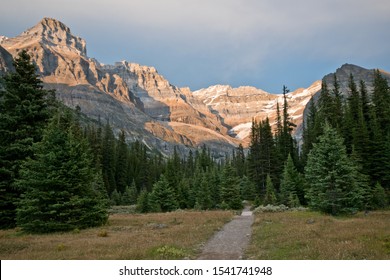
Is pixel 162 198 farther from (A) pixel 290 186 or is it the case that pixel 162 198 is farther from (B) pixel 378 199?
(B) pixel 378 199

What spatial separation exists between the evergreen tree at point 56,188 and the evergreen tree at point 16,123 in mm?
1638

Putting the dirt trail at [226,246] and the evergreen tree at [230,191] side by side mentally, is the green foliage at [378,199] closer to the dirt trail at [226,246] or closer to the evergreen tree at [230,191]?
the evergreen tree at [230,191]

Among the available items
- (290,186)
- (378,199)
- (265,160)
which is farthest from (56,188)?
(265,160)

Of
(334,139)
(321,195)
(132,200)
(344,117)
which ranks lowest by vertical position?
(132,200)

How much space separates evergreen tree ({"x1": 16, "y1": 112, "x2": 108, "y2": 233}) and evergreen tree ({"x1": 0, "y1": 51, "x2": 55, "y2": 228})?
1.64 metres

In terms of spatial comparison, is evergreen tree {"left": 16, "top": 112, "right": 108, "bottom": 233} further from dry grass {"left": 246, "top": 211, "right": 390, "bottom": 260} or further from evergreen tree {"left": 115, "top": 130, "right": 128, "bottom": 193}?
evergreen tree {"left": 115, "top": 130, "right": 128, "bottom": 193}

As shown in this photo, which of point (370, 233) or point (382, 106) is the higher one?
point (382, 106)

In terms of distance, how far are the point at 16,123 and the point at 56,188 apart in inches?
283

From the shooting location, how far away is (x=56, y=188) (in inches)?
847

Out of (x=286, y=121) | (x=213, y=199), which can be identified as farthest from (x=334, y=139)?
(x=286, y=121)

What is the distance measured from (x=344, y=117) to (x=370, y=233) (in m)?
39.6

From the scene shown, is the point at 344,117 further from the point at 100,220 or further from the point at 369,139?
the point at 100,220

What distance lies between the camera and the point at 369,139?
4516cm

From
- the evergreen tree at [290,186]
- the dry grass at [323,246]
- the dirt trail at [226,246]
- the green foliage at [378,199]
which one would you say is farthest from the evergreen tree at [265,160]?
the dry grass at [323,246]
